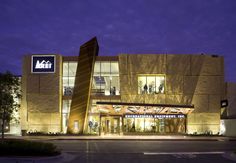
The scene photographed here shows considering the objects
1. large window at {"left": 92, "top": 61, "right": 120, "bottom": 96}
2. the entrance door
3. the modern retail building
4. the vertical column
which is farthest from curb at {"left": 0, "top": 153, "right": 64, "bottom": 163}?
large window at {"left": 92, "top": 61, "right": 120, "bottom": 96}

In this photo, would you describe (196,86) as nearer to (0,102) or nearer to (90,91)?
(90,91)

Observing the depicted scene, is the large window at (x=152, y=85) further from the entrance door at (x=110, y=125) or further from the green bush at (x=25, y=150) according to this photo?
the green bush at (x=25, y=150)

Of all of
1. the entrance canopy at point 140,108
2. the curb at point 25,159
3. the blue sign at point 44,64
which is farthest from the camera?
the blue sign at point 44,64

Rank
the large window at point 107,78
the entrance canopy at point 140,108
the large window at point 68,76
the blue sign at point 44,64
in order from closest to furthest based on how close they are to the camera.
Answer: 1. the entrance canopy at point 140,108
2. the blue sign at point 44,64
3. the large window at point 107,78
4. the large window at point 68,76

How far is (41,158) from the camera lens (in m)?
17.9

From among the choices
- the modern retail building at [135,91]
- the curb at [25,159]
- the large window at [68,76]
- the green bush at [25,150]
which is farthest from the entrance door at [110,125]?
the curb at [25,159]

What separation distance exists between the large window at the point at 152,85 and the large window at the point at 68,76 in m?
8.83

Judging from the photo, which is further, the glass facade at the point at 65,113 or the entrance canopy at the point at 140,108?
the glass facade at the point at 65,113

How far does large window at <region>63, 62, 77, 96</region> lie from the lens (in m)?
48.0

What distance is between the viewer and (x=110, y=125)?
45906mm

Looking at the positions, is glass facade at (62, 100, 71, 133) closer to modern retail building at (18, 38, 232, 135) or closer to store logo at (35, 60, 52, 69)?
modern retail building at (18, 38, 232, 135)

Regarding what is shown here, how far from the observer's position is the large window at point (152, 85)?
46781 mm

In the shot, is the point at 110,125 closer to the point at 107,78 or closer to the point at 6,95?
the point at 107,78

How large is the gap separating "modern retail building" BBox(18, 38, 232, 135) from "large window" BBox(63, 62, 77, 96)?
2.92 feet
